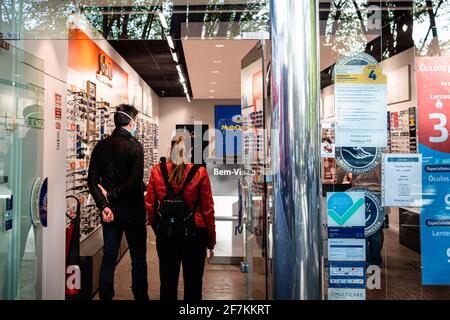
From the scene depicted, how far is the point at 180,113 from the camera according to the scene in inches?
487

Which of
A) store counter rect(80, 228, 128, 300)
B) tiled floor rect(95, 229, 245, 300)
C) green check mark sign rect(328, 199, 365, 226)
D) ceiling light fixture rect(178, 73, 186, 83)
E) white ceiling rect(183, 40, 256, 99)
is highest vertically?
ceiling light fixture rect(178, 73, 186, 83)

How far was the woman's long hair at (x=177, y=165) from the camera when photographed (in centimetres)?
272

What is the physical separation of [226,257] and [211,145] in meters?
6.27

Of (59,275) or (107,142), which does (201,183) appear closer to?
(107,142)

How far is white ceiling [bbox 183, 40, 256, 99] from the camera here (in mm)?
6051

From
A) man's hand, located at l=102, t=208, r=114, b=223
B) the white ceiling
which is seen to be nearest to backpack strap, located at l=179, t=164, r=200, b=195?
man's hand, located at l=102, t=208, r=114, b=223

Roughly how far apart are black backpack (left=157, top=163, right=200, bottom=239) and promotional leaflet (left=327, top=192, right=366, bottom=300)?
0.98m

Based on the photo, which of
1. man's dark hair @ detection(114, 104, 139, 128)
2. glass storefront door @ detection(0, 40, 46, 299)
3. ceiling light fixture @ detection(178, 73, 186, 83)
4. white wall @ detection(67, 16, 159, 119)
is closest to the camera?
white wall @ detection(67, 16, 159, 119)

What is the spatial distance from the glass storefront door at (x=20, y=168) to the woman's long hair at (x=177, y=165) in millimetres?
1044

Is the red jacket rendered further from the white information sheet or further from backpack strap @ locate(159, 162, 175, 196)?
the white information sheet

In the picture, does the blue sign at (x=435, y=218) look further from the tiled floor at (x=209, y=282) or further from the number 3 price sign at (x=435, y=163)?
the tiled floor at (x=209, y=282)

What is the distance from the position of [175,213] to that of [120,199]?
673 mm

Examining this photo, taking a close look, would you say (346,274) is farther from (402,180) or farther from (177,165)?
(177,165)

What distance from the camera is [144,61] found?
23.6ft
